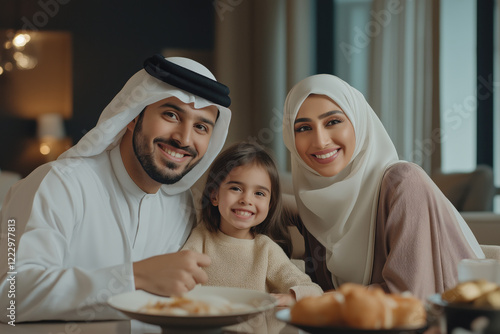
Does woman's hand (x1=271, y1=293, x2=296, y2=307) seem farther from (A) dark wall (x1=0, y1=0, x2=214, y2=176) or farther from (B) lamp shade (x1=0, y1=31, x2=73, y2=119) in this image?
(B) lamp shade (x1=0, y1=31, x2=73, y2=119)

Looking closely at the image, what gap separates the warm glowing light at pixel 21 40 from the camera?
20.1 feet

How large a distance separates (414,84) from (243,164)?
11.4 ft

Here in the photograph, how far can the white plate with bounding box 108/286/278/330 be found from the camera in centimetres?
103

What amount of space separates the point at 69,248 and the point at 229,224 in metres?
0.54

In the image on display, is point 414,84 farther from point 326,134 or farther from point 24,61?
point 24,61

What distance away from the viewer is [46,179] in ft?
5.37

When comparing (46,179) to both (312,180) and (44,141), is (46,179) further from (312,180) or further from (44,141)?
(44,141)

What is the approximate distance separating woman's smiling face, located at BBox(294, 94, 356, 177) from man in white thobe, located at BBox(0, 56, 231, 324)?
282 mm

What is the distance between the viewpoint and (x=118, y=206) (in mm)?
1781

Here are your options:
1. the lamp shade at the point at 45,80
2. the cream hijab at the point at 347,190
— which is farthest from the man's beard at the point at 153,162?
the lamp shade at the point at 45,80

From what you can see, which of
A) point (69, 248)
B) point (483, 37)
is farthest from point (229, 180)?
point (483, 37)

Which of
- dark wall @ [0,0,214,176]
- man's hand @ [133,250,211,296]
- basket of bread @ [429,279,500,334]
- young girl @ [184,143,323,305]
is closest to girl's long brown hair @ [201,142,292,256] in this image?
young girl @ [184,143,323,305]

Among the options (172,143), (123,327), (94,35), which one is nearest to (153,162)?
(172,143)

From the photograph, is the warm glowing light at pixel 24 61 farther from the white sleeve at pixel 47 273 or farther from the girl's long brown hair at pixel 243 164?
the white sleeve at pixel 47 273
